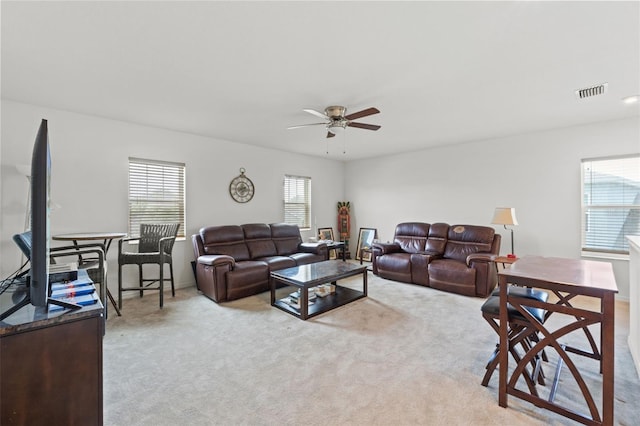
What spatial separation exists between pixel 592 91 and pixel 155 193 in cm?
554

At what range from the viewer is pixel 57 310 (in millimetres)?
1154

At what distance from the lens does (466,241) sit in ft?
15.6

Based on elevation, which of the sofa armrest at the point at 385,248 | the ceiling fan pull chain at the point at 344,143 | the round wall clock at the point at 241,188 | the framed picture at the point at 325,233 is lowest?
the sofa armrest at the point at 385,248

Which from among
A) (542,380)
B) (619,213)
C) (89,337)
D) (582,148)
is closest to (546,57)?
(542,380)

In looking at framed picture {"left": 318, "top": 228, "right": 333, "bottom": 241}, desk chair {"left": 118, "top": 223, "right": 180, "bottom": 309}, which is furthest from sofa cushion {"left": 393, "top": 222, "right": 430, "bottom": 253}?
desk chair {"left": 118, "top": 223, "right": 180, "bottom": 309}

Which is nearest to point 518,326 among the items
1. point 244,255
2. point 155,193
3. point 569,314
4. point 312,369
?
point 569,314

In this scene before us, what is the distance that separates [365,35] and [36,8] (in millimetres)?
2074

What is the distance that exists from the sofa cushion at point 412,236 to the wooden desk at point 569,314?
3.21 metres

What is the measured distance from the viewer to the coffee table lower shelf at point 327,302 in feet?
11.0

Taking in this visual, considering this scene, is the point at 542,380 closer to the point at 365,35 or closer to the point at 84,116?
the point at 365,35

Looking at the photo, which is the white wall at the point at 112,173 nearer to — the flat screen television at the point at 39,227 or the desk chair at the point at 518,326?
the flat screen television at the point at 39,227

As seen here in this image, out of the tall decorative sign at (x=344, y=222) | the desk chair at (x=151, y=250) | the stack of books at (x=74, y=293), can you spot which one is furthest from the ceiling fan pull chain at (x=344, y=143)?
the stack of books at (x=74, y=293)

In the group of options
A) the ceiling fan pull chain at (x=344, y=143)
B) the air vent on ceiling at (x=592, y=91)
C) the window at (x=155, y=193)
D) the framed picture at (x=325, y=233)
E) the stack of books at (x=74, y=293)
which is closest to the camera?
the stack of books at (x=74, y=293)

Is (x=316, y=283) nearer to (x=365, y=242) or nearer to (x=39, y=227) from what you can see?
(x=39, y=227)
